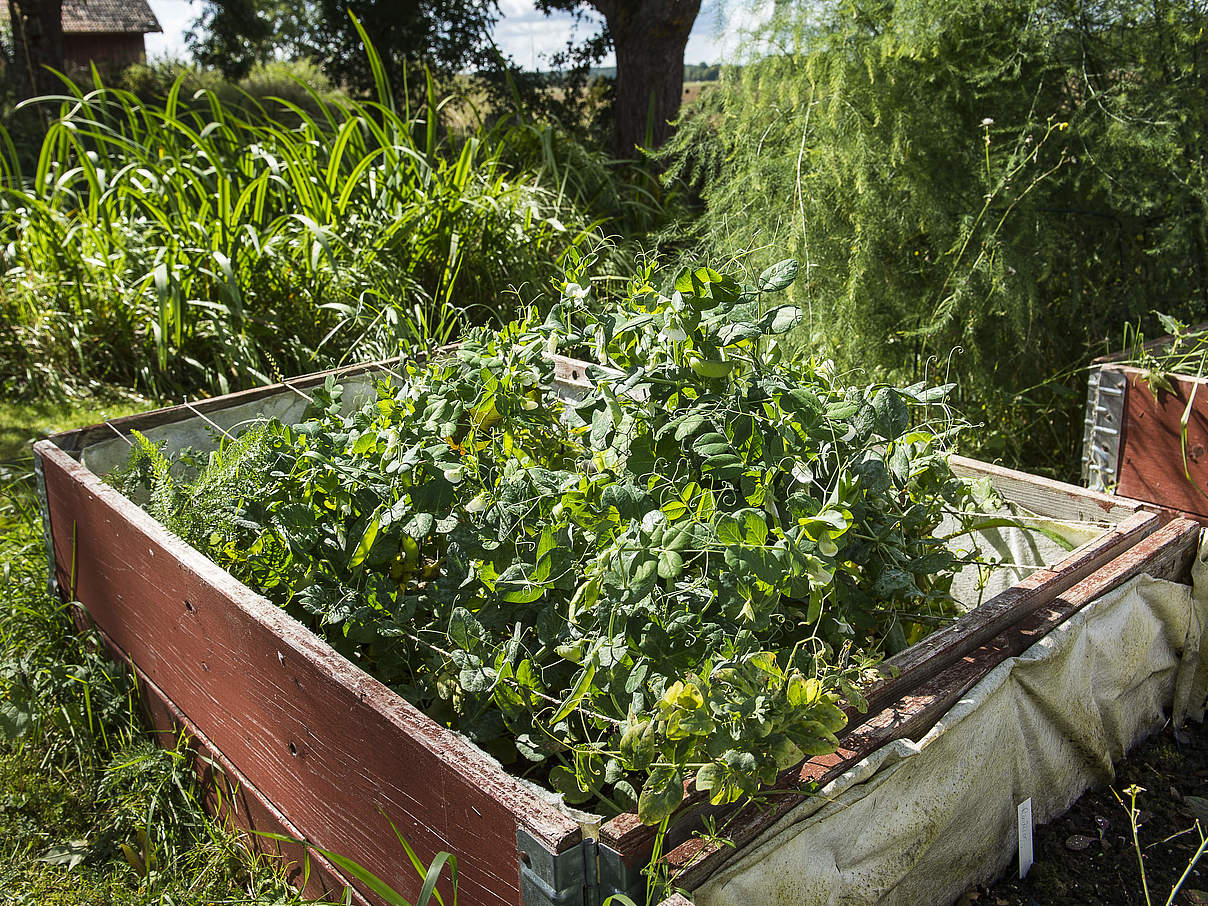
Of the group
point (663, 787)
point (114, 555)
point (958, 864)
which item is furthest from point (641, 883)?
point (114, 555)

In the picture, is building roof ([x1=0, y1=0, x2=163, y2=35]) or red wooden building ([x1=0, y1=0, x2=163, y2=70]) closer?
building roof ([x1=0, y1=0, x2=163, y2=35])

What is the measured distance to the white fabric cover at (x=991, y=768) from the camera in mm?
1170

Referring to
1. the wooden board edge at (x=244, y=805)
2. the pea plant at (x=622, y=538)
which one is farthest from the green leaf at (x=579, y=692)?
the wooden board edge at (x=244, y=805)

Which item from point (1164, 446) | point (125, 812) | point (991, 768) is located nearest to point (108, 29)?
point (125, 812)

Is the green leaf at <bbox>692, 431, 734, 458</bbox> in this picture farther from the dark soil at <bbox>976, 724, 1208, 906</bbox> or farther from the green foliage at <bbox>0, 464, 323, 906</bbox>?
the green foliage at <bbox>0, 464, 323, 906</bbox>

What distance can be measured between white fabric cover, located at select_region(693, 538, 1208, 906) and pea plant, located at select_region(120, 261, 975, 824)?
0.38 ft

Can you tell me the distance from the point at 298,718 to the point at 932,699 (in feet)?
3.08

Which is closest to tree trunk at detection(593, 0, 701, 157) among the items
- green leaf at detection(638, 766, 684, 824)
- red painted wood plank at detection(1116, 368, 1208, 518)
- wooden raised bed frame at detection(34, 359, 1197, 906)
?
red painted wood plank at detection(1116, 368, 1208, 518)

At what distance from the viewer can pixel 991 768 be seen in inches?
56.3

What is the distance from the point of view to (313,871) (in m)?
1.57

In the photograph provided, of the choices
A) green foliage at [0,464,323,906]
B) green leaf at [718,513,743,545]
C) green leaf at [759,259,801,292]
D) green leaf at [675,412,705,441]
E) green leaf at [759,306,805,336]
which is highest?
green leaf at [759,259,801,292]

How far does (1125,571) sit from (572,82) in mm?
7132

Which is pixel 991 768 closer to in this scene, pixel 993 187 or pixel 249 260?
pixel 993 187

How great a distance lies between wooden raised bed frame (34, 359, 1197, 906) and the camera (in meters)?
1.07
